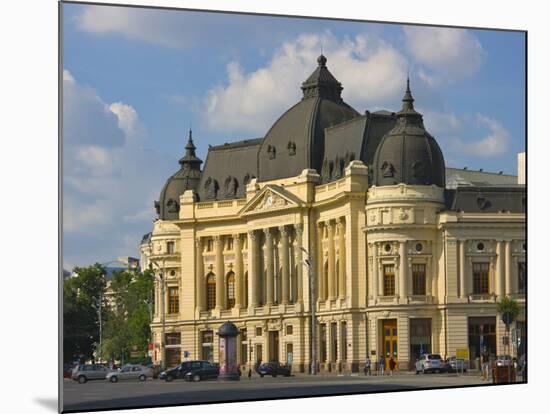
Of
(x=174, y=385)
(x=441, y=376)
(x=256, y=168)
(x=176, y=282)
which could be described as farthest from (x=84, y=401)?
(x=256, y=168)

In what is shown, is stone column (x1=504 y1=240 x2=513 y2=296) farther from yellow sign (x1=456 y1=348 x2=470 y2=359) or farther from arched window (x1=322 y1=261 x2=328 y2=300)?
arched window (x1=322 y1=261 x2=328 y2=300)

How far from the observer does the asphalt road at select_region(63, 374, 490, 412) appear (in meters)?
37.3

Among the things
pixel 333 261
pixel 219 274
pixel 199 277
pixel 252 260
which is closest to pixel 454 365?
pixel 333 261

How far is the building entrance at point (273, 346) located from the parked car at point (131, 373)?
8.18 m

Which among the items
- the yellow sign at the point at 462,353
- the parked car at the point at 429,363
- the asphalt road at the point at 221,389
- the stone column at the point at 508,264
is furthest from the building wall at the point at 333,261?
the asphalt road at the point at 221,389

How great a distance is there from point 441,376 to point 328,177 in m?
15.7

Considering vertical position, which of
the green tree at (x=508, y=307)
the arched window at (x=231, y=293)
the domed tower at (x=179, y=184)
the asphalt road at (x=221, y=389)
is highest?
the domed tower at (x=179, y=184)

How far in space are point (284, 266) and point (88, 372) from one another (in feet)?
58.6

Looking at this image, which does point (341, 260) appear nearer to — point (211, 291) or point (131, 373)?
point (211, 291)

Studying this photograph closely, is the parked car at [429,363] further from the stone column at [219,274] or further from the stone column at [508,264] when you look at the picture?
the stone column at [219,274]

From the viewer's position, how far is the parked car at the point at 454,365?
47872 millimetres

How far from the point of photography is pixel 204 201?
5953cm

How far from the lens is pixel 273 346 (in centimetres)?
5731

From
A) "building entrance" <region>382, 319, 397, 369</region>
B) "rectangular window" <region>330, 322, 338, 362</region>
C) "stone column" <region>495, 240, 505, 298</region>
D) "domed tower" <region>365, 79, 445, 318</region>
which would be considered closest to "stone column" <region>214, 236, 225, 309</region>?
"rectangular window" <region>330, 322, 338, 362</region>
